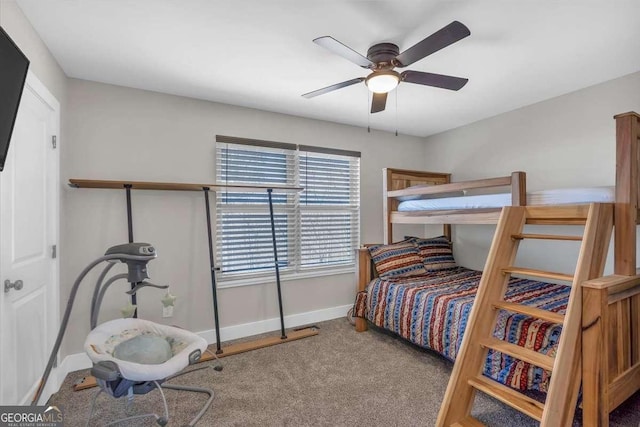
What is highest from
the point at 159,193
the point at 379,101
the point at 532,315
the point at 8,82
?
the point at 379,101

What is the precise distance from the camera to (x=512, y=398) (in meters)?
1.59

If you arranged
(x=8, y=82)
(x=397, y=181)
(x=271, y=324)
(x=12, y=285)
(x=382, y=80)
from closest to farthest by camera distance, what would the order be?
(x=8, y=82) < (x=12, y=285) < (x=382, y=80) < (x=271, y=324) < (x=397, y=181)

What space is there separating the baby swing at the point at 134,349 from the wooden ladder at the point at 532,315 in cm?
148

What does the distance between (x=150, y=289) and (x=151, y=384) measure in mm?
1290

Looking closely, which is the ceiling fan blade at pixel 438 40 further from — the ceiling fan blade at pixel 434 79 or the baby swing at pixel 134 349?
the baby swing at pixel 134 349

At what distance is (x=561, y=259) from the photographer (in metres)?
2.98

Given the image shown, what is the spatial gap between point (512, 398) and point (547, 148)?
102 inches

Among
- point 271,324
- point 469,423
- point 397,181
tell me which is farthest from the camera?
point 397,181

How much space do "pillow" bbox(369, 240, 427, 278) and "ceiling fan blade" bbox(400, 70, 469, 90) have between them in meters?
1.83

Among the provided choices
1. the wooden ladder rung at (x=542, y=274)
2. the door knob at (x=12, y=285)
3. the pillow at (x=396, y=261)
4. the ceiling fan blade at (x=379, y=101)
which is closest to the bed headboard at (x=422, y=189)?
the pillow at (x=396, y=261)

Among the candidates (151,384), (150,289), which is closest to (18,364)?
(151,384)

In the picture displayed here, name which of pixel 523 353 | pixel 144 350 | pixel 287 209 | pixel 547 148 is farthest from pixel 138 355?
pixel 547 148

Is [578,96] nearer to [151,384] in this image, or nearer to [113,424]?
[151,384]

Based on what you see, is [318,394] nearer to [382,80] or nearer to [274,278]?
[274,278]
